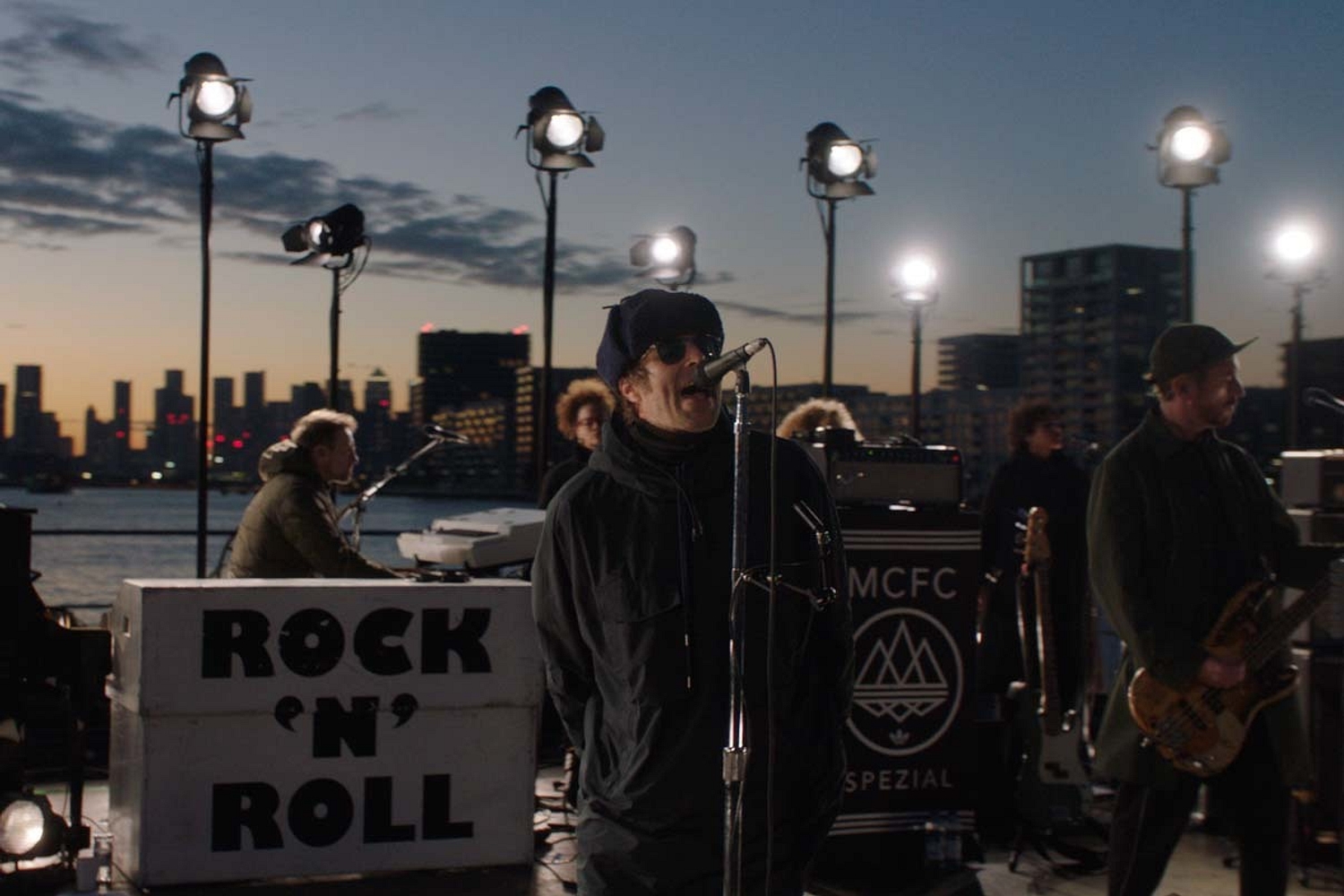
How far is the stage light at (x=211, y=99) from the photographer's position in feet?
27.0

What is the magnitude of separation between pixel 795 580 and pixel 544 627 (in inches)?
20.1

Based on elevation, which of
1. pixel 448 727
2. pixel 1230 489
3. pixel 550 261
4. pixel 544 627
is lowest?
pixel 448 727

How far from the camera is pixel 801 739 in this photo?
8.86 feet

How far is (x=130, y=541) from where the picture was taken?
352 feet

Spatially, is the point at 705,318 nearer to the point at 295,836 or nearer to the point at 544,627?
the point at 544,627

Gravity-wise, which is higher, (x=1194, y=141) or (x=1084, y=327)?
(x=1084, y=327)

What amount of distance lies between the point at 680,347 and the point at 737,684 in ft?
2.10

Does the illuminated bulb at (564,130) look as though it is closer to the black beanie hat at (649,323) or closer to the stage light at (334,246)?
the stage light at (334,246)

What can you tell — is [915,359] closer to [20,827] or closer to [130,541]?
[20,827]

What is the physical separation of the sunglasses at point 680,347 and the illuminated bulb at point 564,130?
6.27 meters

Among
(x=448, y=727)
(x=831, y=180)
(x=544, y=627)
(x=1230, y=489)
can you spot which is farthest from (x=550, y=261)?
(x=544, y=627)

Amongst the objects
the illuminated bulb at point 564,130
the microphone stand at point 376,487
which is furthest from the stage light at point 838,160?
the microphone stand at point 376,487

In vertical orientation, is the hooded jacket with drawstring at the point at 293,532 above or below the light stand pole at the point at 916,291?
below

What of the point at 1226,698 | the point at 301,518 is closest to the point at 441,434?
the point at 301,518
